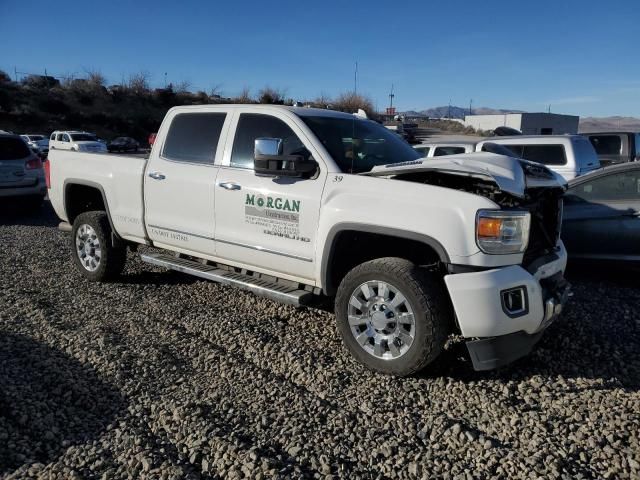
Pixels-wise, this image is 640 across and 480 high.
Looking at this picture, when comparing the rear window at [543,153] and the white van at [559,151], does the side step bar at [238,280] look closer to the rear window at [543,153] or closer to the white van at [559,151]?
the white van at [559,151]

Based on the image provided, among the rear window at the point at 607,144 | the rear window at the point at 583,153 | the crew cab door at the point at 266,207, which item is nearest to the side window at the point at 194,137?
the crew cab door at the point at 266,207

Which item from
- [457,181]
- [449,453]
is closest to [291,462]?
[449,453]

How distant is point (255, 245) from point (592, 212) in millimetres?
4048

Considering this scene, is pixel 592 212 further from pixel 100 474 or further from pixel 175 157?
pixel 100 474

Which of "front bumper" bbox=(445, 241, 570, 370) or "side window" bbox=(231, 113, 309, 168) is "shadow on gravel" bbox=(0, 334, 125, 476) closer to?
"side window" bbox=(231, 113, 309, 168)

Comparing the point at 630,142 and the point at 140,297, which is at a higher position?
the point at 630,142

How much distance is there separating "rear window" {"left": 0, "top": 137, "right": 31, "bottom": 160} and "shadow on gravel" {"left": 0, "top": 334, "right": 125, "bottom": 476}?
7.94 meters

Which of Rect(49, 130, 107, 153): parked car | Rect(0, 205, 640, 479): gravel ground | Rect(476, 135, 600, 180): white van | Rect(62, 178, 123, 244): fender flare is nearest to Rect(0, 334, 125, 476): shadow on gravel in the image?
Rect(0, 205, 640, 479): gravel ground

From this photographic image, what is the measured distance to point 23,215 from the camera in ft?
38.0

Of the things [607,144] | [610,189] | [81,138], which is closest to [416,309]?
[610,189]

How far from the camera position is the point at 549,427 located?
10.9 feet

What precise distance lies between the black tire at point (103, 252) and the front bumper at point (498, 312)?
4.05 metres

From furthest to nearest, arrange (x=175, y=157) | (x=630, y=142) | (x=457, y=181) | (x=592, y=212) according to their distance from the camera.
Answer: (x=630, y=142) → (x=592, y=212) → (x=175, y=157) → (x=457, y=181)

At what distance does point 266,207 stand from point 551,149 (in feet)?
27.2
